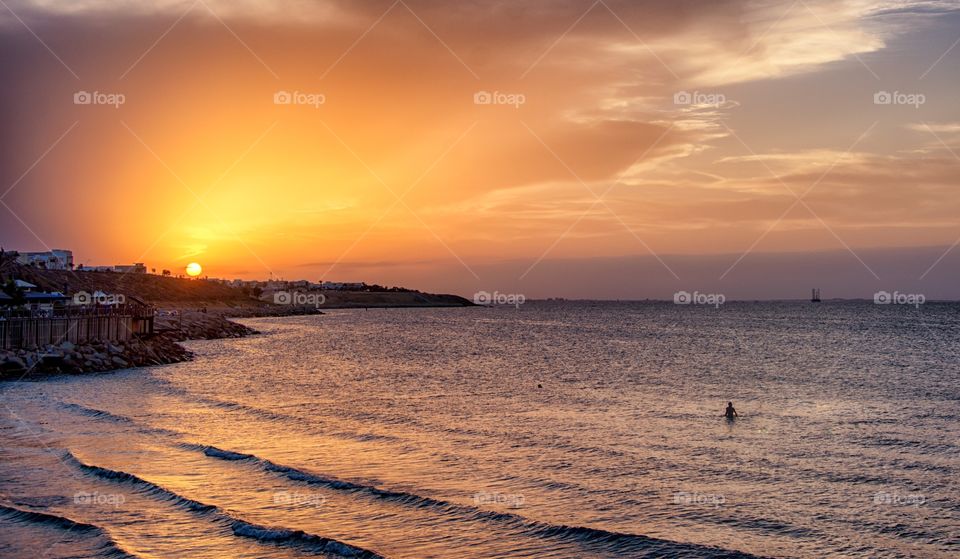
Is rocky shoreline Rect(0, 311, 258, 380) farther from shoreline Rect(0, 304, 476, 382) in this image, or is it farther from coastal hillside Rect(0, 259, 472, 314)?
coastal hillside Rect(0, 259, 472, 314)

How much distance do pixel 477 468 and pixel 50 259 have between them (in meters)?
148

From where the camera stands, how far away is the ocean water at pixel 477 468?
Answer: 16734 millimetres

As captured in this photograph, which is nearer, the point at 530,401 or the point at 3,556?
the point at 3,556

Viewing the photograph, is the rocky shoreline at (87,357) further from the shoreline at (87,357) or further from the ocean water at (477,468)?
the ocean water at (477,468)

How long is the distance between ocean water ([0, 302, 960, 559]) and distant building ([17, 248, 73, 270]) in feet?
357

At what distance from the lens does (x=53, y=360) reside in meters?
49.8

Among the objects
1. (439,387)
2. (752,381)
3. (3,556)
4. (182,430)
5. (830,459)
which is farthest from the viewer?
(752,381)

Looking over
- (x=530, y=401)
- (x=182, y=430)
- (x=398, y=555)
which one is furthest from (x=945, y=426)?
(x=182, y=430)

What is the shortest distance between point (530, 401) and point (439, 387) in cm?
801

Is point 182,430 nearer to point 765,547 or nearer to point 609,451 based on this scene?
point 609,451

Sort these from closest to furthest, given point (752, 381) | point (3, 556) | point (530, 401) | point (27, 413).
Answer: point (3, 556) → point (27, 413) → point (530, 401) → point (752, 381)

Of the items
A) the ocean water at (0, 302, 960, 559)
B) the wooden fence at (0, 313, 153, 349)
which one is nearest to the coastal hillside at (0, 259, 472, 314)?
the wooden fence at (0, 313, 153, 349)

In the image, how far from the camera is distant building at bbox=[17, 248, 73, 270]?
141375 millimetres

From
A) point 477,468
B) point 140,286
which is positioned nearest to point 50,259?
point 140,286
